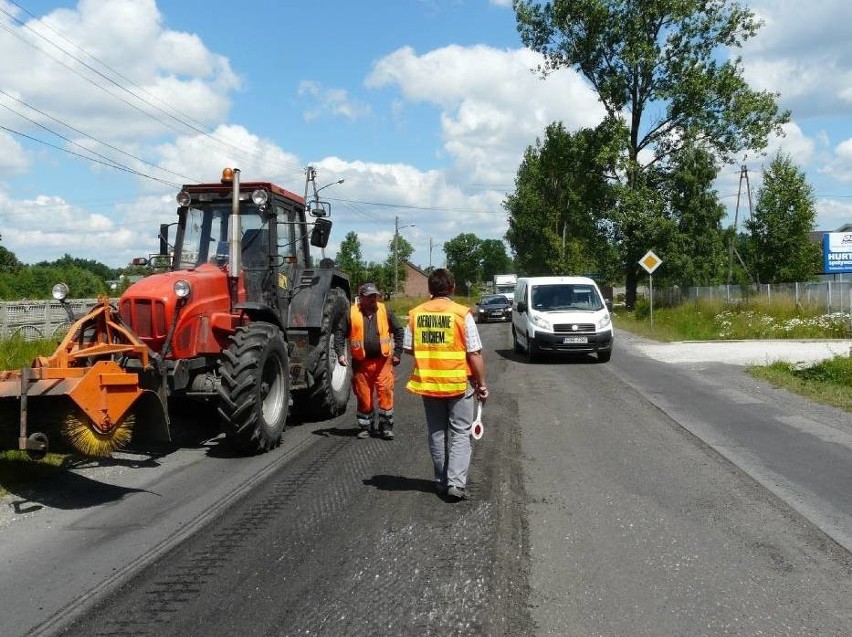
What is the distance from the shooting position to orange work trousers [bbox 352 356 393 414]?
862 cm

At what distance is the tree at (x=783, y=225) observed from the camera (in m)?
35.1

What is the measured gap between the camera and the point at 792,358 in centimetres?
1722

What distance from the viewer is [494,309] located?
39.6 meters

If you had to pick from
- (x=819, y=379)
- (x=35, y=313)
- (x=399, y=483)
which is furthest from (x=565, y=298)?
(x=35, y=313)

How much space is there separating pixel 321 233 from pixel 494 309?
30.7m

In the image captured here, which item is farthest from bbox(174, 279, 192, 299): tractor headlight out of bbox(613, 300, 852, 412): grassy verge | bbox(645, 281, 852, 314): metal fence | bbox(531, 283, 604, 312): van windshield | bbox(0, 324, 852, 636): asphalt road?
bbox(645, 281, 852, 314): metal fence

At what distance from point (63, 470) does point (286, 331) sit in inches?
121

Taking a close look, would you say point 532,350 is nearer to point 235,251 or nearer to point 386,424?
Result: point 386,424

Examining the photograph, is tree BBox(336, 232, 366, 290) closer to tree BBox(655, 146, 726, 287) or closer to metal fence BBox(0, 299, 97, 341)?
tree BBox(655, 146, 726, 287)

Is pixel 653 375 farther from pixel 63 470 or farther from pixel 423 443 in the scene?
pixel 63 470

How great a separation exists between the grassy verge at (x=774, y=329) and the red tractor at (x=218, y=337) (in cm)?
716

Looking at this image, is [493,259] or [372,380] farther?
[493,259]

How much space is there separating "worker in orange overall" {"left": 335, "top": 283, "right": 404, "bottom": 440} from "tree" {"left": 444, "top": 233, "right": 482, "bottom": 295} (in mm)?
134882

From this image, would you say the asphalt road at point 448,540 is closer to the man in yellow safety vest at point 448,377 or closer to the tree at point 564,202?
the man in yellow safety vest at point 448,377
